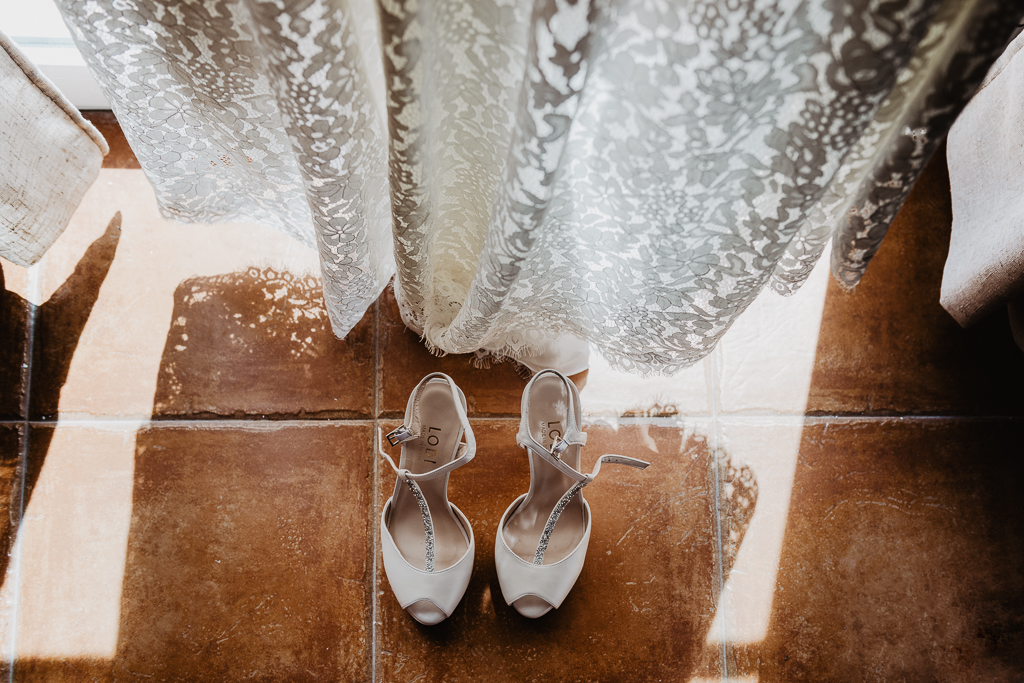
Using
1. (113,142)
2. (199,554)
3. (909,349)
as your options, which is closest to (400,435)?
(199,554)

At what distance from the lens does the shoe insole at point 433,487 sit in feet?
3.24

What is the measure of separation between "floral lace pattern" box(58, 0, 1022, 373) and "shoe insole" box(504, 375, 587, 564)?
0.76 feet

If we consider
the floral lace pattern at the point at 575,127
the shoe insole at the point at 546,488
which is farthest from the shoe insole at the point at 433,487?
the floral lace pattern at the point at 575,127

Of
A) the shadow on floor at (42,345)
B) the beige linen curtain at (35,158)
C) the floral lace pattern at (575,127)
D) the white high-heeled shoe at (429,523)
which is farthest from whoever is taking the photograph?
the shadow on floor at (42,345)

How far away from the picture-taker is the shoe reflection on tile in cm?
102

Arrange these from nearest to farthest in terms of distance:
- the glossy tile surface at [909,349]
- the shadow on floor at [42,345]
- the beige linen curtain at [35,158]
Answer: the beige linen curtain at [35,158]
the shadow on floor at [42,345]
the glossy tile surface at [909,349]

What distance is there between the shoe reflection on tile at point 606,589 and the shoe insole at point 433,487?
8cm

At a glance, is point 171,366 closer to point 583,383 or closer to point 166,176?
point 166,176

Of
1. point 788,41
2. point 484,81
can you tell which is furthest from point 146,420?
point 788,41

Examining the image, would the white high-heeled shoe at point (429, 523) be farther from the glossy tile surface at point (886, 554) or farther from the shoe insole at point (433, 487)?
the glossy tile surface at point (886, 554)

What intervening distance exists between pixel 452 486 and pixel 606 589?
355 mm

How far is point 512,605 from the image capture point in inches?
40.1

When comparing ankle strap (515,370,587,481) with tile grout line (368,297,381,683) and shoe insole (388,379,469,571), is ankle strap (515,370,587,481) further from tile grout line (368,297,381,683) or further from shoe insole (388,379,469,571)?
tile grout line (368,297,381,683)

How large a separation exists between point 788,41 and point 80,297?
1302mm
